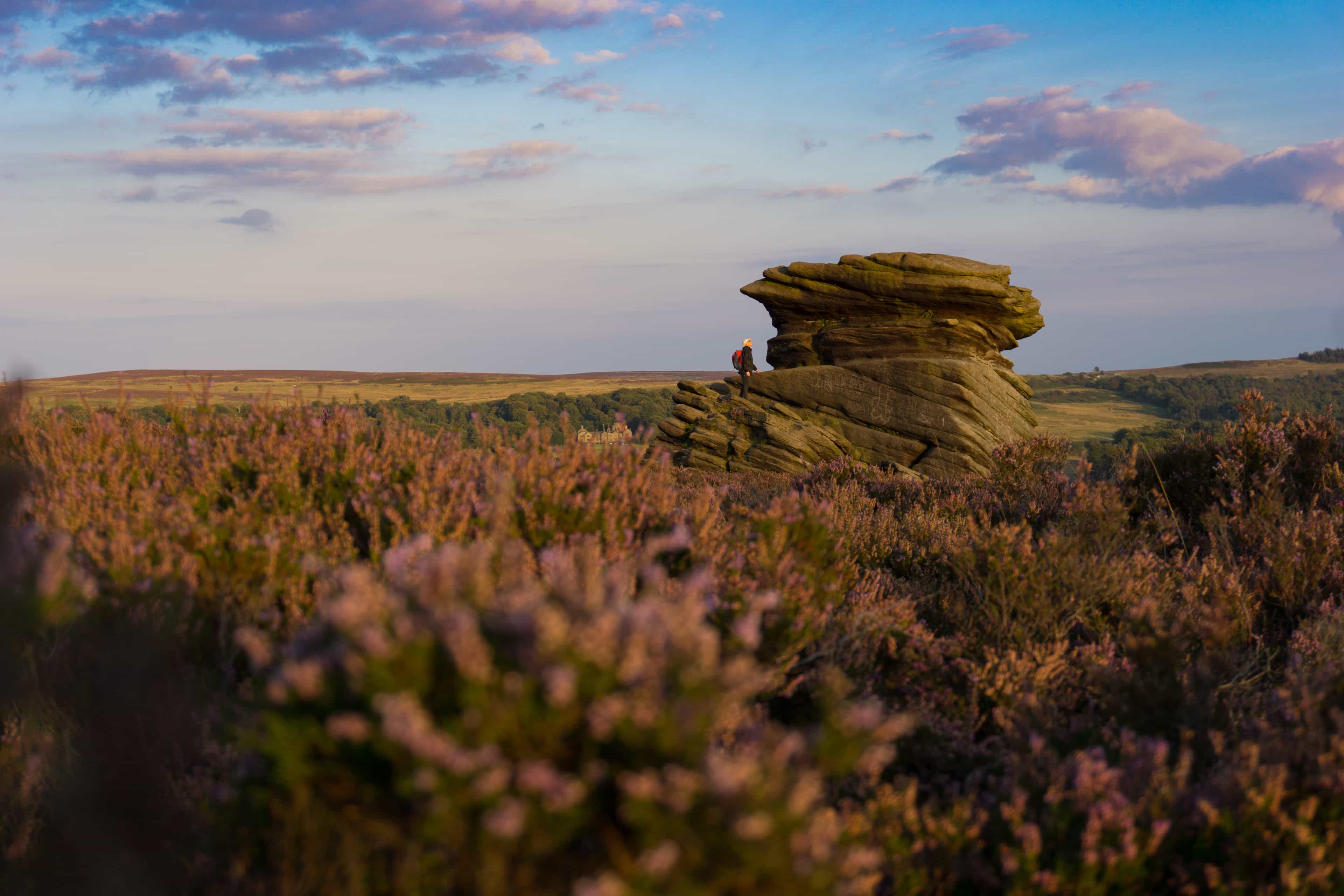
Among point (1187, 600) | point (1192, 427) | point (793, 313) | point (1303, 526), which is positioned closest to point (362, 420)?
point (1187, 600)

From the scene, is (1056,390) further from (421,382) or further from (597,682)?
(597,682)

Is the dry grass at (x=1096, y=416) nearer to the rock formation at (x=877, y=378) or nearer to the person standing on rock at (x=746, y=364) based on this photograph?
the rock formation at (x=877, y=378)

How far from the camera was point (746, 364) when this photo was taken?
75.8 ft

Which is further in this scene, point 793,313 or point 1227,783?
point 793,313

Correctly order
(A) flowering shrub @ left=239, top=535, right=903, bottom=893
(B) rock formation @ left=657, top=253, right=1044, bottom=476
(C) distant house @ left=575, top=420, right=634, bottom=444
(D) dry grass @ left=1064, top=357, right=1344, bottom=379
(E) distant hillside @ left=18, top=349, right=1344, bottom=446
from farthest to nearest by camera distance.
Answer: (D) dry grass @ left=1064, top=357, right=1344, bottom=379 → (E) distant hillside @ left=18, top=349, right=1344, bottom=446 → (B) rock formation @ left=657, top=253, right=1044, bottom=476 → (C) distant house @ left=575, top=420, right=634, bottom=444 → (A) flowering shrub @ left=239, top=535, right=903, bottom=893

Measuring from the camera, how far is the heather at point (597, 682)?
1.51m

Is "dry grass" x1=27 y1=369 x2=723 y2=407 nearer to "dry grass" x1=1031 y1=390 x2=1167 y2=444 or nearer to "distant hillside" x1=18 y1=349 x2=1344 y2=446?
"distant hillside" x1=18 y1=349 x2=1344 y2=446

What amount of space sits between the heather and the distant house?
17 cm

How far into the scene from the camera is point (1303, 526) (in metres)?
5.88

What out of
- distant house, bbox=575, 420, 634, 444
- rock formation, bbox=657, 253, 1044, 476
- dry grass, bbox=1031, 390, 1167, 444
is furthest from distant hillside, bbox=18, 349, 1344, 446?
distant house, bbox=575, 420, 634, 444

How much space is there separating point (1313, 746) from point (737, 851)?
7.68 ft

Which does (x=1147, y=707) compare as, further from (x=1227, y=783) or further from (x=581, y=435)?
(x=581, y=435)

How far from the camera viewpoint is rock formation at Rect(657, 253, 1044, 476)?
69.4 feet

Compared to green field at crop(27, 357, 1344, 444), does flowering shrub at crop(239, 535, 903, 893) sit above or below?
below
